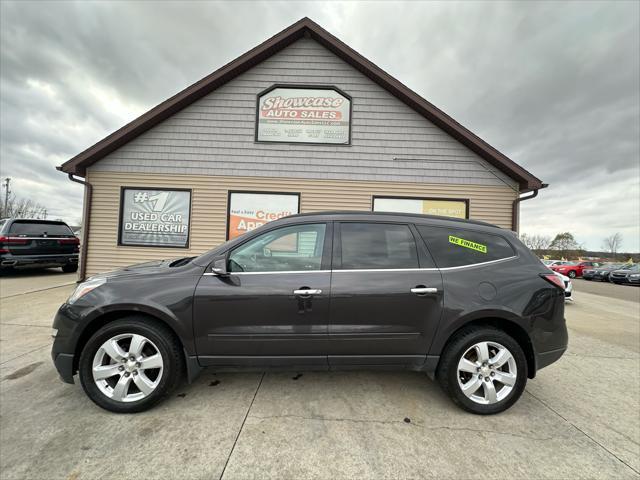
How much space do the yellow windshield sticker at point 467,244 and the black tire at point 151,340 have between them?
2612 millimetres

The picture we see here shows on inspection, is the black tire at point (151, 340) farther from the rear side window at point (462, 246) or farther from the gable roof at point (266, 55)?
the gable roof at point (266, 55)

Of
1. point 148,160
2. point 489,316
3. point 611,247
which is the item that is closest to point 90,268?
point 148,160

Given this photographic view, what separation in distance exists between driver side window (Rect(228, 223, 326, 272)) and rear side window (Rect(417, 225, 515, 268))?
3.23 feet

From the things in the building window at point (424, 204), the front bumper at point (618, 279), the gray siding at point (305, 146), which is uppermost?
the gray siding at point (305, 146)

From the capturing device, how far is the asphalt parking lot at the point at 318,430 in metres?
1.75

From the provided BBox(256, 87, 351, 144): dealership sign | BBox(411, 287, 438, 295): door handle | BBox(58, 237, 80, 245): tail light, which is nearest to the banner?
BBox(256, 87, 351, 144): dealership sign

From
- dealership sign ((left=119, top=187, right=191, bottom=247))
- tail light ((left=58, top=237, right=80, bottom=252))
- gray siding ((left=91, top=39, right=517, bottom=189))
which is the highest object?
gray siding ((left=91, top=39, right=517, bottom=189))

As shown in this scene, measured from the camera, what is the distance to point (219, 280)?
2.32 meters

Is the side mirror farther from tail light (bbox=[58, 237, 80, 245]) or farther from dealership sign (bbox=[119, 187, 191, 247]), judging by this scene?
tail light (bbox=[58, 237, 80, 245])

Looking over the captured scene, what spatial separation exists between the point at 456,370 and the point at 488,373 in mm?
277

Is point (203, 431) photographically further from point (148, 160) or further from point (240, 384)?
point (148, 160)

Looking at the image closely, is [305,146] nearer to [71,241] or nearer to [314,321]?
[314,321]

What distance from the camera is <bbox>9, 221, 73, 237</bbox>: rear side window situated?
8031mm

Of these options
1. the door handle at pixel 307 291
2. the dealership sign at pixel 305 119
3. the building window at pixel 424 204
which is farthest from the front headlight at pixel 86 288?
the building window at pixel 424 204
